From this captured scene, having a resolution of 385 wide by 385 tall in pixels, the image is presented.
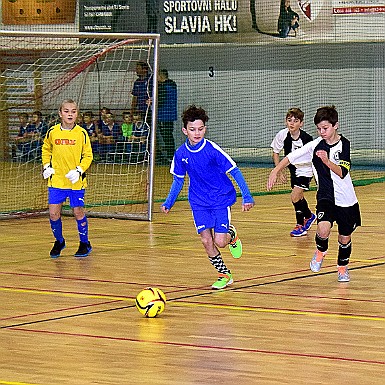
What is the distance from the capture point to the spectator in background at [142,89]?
620 inches

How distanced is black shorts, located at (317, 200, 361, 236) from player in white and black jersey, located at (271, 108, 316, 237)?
3.37 metres

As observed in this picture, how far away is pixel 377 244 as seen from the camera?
1192cm

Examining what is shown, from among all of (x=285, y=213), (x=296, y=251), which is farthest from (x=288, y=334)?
(x=285, y=213)

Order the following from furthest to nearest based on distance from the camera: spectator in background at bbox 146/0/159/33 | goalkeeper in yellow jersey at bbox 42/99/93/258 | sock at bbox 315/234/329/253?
spectator in background at bbox 146/0/159/33 < goalkeeper in yellow jersey at bbox 42/99/93/258 < sock at bbox 315/234/329/253

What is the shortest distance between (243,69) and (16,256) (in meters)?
14.2

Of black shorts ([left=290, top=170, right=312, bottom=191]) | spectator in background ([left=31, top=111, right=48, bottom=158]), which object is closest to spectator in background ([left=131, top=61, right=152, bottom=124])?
spectator in background ([left=31, top=111, right=48, bottom=158])

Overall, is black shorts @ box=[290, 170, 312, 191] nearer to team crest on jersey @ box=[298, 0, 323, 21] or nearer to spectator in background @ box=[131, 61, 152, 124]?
spectator in background @ box=[131, 61, 152, 124]

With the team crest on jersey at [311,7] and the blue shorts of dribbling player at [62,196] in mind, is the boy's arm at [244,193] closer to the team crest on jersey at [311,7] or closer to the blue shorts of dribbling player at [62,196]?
the blue shorts of dribbling player at [62,196]

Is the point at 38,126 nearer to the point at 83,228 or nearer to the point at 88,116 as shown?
the point at 88,116

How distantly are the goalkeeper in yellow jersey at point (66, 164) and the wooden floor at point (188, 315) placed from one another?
0.36 m

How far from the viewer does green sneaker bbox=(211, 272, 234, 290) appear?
9.09 meters

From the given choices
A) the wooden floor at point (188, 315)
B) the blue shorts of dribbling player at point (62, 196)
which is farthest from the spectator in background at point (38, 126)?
the blue shorts of dribbling player at point (62, 196)

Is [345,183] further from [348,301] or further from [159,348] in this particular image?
[159,348]

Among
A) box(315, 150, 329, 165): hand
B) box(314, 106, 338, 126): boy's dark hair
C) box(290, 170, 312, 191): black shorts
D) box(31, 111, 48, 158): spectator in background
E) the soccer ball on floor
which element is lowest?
the soccer ball on floor
